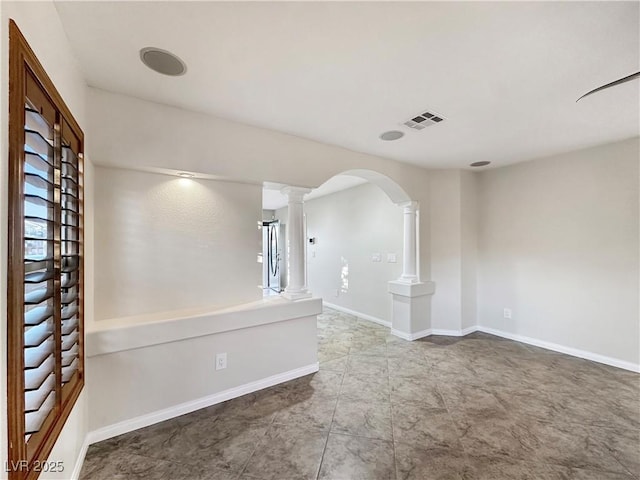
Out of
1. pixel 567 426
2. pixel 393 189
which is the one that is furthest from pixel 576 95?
pixel 567 426

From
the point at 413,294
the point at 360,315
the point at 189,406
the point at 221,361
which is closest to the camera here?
the point at 189,406

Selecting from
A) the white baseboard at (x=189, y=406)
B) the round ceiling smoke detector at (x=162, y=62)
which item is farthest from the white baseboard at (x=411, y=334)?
the round ceiling smoke detector at (x=162, y=62)

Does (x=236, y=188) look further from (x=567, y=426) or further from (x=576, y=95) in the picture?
(x=567, y=426)

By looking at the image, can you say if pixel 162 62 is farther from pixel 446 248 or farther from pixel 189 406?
pixel 446 248

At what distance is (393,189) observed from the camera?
12.7ft

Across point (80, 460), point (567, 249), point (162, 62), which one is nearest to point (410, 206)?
point (567, 249)

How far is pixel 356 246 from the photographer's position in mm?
5219

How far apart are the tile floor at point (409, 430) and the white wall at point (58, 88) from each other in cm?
34

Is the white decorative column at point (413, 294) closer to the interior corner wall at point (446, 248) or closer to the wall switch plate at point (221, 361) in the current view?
the interior corner wall at point (446, 248)

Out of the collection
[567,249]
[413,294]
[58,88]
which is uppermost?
[58,88]

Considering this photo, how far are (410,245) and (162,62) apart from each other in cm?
347

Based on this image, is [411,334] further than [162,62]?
Yes

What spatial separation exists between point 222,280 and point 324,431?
1.49m

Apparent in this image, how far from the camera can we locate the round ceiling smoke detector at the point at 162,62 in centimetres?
159
